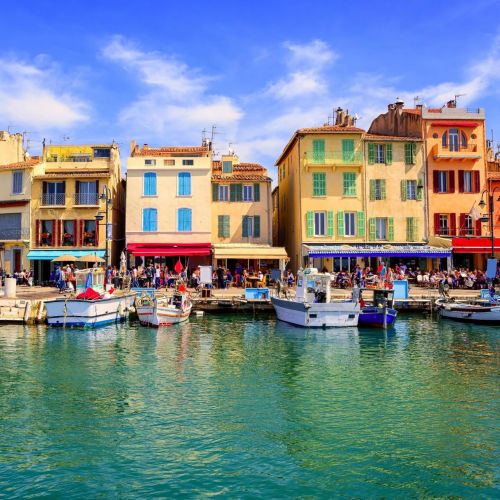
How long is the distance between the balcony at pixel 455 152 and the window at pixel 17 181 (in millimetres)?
31798

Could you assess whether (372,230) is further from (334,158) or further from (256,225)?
(256,225)

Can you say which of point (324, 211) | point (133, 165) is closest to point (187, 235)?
point (133, 165)

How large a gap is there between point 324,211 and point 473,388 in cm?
2724

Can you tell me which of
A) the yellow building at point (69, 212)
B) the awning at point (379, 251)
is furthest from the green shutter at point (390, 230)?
the yellow building at point (69, 212)

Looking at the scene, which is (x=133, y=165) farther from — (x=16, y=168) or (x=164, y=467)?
(x=164, y=467)

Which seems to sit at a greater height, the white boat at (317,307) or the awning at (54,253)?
the awning at (54,253)

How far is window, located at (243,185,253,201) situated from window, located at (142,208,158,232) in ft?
23.0

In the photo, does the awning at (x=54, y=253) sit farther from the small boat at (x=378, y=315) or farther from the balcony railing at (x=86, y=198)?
the small boat at (x=378, y=315)

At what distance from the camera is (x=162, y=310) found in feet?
92.4

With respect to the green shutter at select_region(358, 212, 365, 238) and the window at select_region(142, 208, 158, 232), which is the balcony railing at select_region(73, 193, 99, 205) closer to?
the window at select_region(142, 208, 158, 232)

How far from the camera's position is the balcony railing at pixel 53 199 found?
42.8 m

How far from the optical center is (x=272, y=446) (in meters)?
11.8

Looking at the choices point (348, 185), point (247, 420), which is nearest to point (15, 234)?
point (348, 185)

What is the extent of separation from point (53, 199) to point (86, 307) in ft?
58.2
